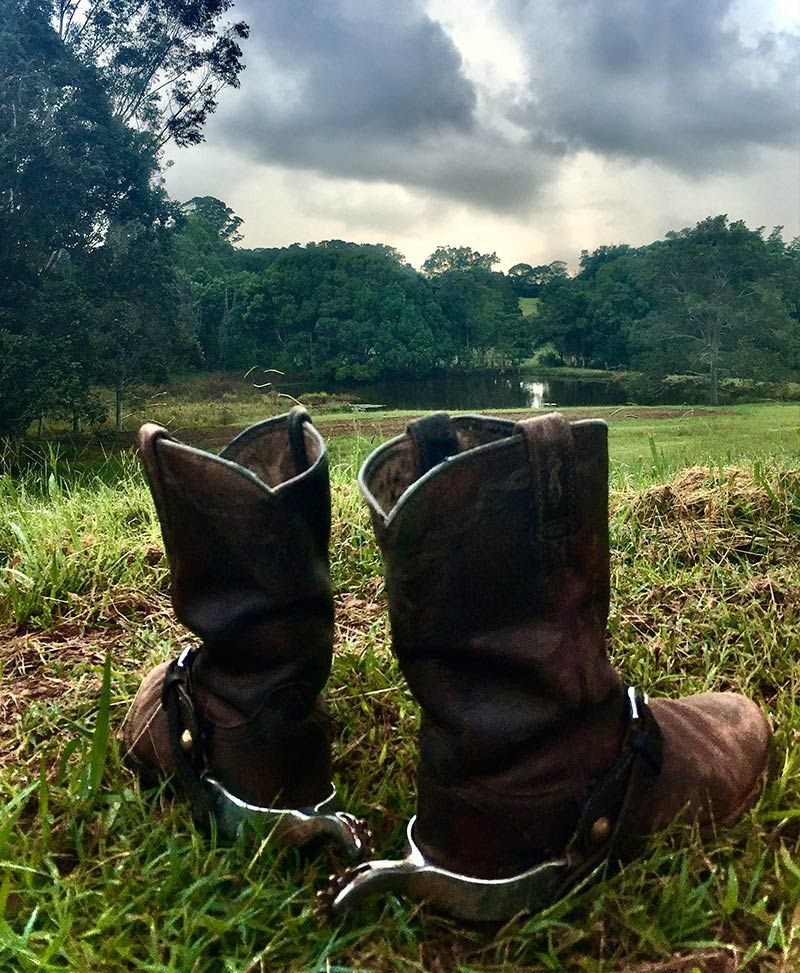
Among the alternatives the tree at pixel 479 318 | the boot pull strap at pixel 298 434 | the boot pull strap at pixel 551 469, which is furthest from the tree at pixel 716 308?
the boot pull strap at pixel 551 469

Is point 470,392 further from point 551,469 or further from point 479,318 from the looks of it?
point 551,469

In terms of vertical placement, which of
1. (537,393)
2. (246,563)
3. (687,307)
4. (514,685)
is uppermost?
(687,307)

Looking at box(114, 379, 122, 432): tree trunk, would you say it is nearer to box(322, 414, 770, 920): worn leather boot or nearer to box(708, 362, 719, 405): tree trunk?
box(708, 362, 719, 405): tree trunk

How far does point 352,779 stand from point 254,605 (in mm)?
388

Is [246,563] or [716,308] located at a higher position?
[716,308]

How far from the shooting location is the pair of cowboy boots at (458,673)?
0.81 metres

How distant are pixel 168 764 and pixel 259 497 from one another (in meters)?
0.45

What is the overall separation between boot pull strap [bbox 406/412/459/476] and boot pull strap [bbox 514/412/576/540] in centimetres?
18

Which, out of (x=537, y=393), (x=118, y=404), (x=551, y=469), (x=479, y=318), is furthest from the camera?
(x=118, y=404)

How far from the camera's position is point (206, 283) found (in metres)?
6.82

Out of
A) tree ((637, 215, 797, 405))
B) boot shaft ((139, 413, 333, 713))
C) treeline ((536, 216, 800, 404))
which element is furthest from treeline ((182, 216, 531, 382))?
boot shaft ((139, 413, 333, 713))

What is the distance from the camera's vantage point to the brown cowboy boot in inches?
37.0

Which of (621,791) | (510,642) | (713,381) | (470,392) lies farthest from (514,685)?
(713,381)

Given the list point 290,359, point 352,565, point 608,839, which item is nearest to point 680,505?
point 352,565
